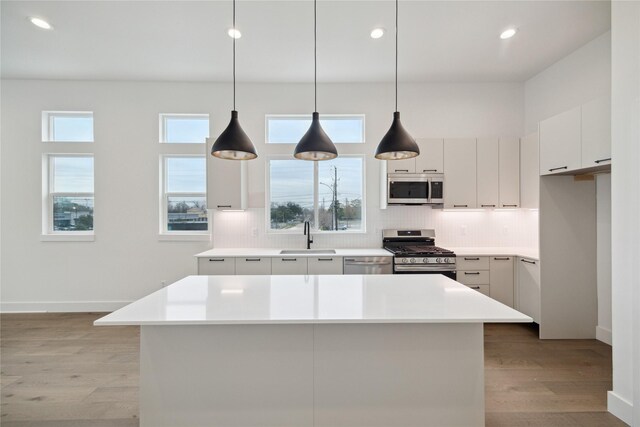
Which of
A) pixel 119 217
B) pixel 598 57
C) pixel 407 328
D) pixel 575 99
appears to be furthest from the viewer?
pixel 119 217

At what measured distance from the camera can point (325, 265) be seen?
362cm

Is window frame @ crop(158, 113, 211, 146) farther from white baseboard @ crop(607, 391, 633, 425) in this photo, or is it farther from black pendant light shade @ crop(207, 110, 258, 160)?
white baseboard @ crop(607, 391, 633, 425)

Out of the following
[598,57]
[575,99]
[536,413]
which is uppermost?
[598,57]

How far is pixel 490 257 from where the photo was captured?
363 cm

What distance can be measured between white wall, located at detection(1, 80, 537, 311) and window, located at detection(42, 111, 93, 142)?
14 centimetres

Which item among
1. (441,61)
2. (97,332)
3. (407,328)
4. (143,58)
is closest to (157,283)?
(97,332)

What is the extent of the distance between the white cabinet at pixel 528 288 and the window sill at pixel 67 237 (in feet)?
18.8

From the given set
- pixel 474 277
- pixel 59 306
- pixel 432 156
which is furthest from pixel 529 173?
pixel 59 306

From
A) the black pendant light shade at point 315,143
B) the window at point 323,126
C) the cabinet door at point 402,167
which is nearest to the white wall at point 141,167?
the window at point 323,126

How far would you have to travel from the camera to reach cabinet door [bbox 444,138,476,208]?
3.87 metres

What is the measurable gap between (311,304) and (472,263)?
278cm

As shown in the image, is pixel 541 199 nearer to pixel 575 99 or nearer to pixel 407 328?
pixel 575 99

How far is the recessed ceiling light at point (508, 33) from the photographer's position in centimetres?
303

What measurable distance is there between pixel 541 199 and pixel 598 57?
1655mm
